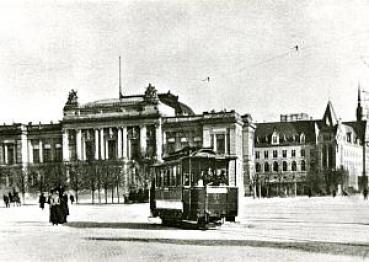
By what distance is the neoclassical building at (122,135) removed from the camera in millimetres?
75000

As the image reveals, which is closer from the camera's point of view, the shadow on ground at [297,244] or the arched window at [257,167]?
the shadow on ground at [297,244]

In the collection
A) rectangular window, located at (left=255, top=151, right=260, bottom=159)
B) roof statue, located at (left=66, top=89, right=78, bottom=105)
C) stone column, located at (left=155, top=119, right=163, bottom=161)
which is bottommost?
rectangular window, located at (left=255, top=151, right=260, bottom=159)

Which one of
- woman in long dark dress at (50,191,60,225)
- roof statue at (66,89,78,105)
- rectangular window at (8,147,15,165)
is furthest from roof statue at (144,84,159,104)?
woman in long dark dress at (50,191,60,225)

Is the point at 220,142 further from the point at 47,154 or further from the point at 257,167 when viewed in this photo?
the point at 47,154

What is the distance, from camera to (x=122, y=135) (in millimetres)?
79312

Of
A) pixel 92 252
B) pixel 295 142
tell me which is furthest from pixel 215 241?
pixel 295 142

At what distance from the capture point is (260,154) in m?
92.8

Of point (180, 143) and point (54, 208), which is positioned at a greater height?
point (180, 143)

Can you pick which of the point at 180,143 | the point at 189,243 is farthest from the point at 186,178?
the point at 180,143

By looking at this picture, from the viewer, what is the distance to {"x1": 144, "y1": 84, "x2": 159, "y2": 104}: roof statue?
74000mm

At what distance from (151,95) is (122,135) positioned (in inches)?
270

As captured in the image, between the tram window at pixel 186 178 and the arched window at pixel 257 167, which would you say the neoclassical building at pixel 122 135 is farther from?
the tram window at pixel 186 178

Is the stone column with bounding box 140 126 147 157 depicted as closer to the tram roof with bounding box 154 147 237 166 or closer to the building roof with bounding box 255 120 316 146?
the building roof with bounding box 255 120 316 146

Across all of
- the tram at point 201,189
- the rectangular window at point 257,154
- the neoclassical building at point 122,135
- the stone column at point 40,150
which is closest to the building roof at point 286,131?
the rectangular window at point 257,154
